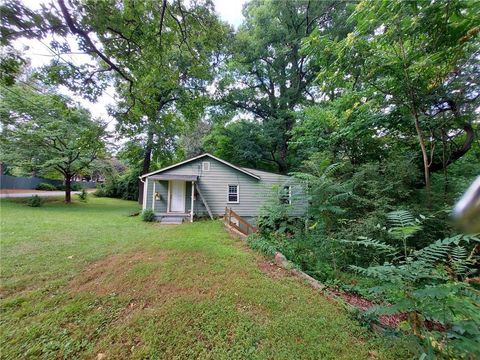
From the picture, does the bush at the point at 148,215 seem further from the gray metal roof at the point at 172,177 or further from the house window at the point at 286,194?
the house window at the point at 286,194

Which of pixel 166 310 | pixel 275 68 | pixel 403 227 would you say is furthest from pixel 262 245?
pixel 275 68

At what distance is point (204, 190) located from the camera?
12.1 m

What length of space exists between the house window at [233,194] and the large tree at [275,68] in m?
5.08

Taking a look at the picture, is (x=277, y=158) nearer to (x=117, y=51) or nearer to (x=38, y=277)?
(x=117, y=51)

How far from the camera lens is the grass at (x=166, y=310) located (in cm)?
238

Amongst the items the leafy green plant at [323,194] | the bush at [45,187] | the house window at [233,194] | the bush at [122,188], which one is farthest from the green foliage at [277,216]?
the bush at [45,187]

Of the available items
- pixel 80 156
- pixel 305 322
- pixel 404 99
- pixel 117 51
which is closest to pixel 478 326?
pixel 305 322

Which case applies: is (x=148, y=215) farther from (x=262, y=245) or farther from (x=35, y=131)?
(x=35, y=131)

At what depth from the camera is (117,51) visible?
4.39m

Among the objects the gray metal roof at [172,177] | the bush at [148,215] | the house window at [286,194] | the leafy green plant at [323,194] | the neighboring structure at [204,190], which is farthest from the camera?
the neighboring structure at [204,190]

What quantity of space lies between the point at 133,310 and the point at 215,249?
2.83 metres

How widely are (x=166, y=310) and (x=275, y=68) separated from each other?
1770cm

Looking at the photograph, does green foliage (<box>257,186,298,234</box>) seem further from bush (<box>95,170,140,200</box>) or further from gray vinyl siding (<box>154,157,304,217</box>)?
bush (<box>95,170,140,200</box>)

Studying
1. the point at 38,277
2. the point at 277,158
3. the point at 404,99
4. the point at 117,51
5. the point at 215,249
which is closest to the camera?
the point at 38,277
